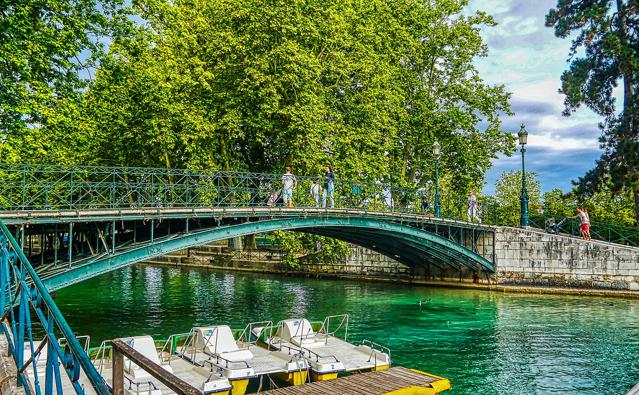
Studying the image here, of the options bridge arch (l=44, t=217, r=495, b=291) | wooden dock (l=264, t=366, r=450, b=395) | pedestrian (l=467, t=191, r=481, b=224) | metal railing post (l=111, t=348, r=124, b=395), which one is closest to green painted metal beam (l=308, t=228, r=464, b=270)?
bridge arch (l=44, t=217, r=495, b=291)

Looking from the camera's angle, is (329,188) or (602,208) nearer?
(329,188)

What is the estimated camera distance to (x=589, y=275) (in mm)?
24219

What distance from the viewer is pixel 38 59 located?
13.8 metres

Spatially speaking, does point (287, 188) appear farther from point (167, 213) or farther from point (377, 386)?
point (377, 386)

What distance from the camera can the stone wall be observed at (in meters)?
23.6

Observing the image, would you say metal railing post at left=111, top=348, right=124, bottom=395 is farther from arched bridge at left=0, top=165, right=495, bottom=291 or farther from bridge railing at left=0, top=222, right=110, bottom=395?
arched bridge at left=0, top=165, right=495, bottom=291

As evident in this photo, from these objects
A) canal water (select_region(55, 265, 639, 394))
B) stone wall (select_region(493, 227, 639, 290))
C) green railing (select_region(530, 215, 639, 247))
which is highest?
green railing (select_region(530, 215, 639, 247))

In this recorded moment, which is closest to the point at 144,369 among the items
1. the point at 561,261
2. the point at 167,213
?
the point at 167,213

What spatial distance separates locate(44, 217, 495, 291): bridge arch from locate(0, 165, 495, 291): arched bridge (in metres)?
0.03

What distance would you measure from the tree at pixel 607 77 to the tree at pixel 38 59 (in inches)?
809

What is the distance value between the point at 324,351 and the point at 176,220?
6.64 m

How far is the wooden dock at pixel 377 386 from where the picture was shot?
971 centimetres

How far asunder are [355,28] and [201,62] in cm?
833

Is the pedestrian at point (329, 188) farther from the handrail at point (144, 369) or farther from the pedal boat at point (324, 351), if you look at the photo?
the handrail at point (144, 369)
